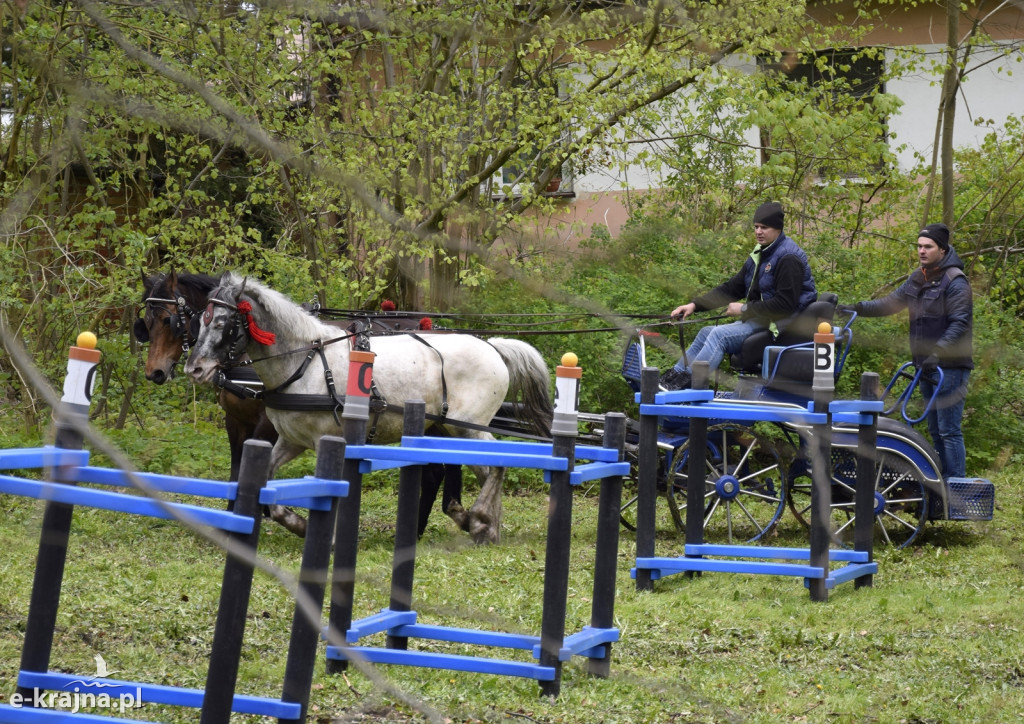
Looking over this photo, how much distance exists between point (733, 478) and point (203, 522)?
6.06 metres

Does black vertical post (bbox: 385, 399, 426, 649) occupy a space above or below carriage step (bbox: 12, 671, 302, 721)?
above

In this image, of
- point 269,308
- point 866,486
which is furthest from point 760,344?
point 269,308

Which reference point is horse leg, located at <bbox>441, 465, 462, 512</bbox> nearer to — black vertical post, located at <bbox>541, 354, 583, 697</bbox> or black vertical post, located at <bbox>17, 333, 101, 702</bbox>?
black vertical post, located at <bbox>541, 354, 583, 697</bbox>

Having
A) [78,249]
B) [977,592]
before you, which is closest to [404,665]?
[977,592]

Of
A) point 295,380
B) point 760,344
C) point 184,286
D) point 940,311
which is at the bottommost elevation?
point 295,380

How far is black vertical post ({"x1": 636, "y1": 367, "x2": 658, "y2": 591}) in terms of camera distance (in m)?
7.32

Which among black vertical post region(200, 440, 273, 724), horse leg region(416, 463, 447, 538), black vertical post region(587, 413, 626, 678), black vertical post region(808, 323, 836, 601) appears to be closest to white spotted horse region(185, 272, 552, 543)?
horse leg region(416, 463, 447, 538)

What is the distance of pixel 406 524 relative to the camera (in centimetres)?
534

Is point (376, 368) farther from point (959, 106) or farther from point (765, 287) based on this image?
point (959, 106)

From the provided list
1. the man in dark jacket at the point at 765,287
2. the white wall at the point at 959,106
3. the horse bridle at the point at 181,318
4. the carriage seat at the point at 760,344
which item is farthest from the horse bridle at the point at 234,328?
the white wall at the point at 959,106

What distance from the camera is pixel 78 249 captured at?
10.6m

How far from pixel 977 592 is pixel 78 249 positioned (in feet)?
24.6

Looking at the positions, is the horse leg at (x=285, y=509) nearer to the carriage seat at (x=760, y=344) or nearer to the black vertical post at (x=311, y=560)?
the carriage seat at (x=760, y=344)

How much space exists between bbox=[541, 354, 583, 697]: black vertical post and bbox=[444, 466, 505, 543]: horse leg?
3761mm
